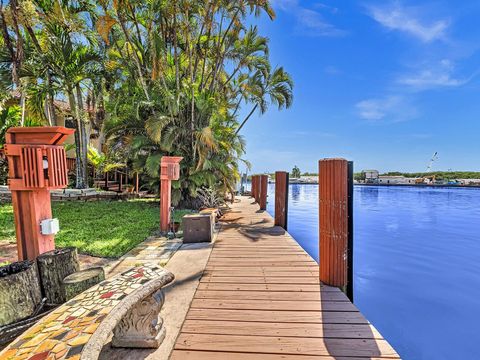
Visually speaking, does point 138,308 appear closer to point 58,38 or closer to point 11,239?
point 11,239

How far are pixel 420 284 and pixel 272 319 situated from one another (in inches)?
163

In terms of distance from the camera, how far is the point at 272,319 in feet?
7.58

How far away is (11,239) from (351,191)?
6.36 m

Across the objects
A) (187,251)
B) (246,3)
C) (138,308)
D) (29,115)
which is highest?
(246,3)

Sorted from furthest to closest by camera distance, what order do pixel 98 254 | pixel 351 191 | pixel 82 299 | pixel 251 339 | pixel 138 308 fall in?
pixel 98 254 < pixel 351 191 < pixel 251 339 < pixel 138 308 < pixel 82 299

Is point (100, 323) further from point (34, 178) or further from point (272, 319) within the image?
point (34, 178)

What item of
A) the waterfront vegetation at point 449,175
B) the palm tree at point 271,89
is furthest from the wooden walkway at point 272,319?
the waterfront vegetation at point 449,175

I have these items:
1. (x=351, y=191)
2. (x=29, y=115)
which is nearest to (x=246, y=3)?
(x=351, y=191)

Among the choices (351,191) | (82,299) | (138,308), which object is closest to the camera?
(82,299)

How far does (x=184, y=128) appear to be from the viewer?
28.8 feet

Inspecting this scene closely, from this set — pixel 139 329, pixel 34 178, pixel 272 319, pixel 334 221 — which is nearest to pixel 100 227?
pixel 34 178

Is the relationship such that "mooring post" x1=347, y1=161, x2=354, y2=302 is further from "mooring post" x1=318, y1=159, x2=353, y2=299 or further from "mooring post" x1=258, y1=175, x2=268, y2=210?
"mooring post" x1=258, y1=175, x2=268, y2=210

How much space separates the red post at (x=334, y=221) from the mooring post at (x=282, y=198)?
3318 millimetres

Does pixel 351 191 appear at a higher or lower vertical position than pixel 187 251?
higher
